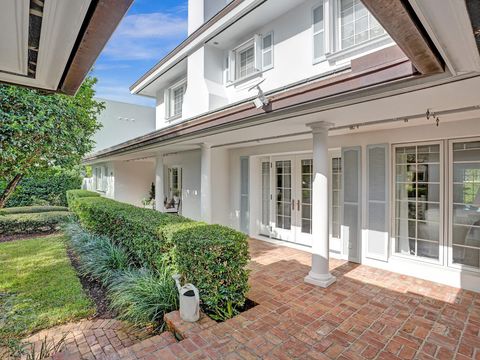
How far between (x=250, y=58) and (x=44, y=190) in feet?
56.6

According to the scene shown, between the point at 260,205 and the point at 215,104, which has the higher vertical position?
the point at 215,104

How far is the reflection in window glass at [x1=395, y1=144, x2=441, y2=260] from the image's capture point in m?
5.68

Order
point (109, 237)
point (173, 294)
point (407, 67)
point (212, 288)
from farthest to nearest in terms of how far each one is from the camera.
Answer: point (109, 237) < point (173, 294) < point (212, 288) < point (407, 67)

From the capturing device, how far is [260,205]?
9.37 m

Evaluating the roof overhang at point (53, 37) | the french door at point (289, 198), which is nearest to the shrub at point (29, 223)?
the french door at point (289, 198)

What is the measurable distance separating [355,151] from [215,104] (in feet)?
17.9

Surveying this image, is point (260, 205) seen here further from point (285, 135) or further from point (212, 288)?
point (212, 288)

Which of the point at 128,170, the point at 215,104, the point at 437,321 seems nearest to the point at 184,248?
the point at 437,321

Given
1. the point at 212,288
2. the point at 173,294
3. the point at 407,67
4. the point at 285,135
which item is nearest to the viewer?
the point at 407,67

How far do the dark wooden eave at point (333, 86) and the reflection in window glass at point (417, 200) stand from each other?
3.55m

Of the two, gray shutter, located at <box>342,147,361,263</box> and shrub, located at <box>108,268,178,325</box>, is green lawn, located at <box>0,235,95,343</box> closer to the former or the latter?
shrub, located at <box>108,268,178,325</box>

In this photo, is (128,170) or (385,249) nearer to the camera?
(385,249)

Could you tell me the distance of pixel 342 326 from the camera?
12.8 feet

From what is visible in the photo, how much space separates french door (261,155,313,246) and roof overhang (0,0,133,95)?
21.4ft
